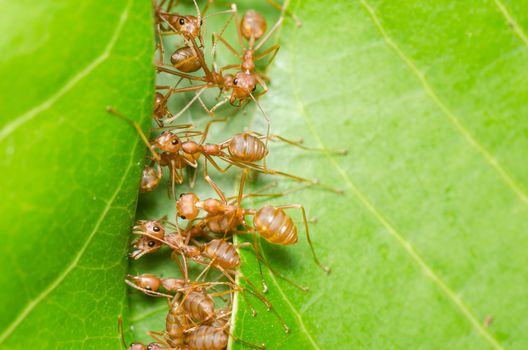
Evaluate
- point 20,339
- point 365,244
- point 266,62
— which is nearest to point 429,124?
point 365,244

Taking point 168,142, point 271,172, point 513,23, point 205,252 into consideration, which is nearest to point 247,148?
point 271,172

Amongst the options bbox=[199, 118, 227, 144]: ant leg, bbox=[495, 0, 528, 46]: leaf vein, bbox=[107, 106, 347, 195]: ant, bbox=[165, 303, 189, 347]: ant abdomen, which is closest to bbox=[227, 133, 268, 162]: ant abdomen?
bbox=[107, 106, 347, 195]: ant

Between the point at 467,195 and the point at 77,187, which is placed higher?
the point at 77,187

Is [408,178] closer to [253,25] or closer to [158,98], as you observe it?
[253,25]

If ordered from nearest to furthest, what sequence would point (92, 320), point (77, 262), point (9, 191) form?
point (9, 191)
point (77, 262)
point (92, 320)

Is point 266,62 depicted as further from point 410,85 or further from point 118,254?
point 118,254
